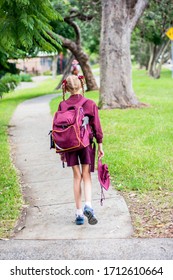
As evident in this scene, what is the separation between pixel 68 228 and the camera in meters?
5.52

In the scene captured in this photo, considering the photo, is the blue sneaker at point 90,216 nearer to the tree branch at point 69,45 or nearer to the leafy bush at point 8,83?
the leafy bush at point 8,83

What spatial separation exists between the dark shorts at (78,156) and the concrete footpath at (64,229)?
2.25 ft

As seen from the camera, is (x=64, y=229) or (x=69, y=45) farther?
(x=69, y=45)

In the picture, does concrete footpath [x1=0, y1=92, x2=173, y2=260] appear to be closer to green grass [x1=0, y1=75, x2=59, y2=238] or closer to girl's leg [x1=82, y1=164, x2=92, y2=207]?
green grass [x1=0, y1=75, x2=59, y2=238]

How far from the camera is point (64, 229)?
5.49 meters

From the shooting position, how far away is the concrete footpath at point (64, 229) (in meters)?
4.71

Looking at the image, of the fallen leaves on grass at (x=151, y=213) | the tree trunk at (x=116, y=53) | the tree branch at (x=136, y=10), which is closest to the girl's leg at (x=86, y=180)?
the fallen leaves on grass at (x=151, y=213)

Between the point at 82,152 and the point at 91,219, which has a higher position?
the point at 82,152

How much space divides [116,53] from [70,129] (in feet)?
36.7

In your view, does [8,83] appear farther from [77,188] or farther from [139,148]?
[77,188]

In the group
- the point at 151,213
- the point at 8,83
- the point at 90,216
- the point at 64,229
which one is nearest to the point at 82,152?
the point at 90,216

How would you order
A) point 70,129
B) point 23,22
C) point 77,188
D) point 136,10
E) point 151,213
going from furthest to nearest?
point 136,10
point 23,22
point 151,213
point 77,188
point 70,129

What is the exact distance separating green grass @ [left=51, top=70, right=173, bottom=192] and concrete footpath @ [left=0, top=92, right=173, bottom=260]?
20.1 inches

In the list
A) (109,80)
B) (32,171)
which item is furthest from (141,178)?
(109,80)
